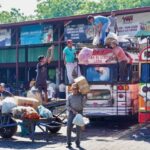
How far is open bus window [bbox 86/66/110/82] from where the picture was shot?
14.9m

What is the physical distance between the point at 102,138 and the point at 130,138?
0.82 m

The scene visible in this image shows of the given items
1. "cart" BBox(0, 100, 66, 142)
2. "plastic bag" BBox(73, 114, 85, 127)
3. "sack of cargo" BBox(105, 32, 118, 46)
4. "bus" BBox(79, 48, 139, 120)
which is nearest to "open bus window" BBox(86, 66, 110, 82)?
"bus" BBox(79, 48, 139, 120)

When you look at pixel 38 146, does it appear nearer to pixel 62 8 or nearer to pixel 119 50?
pixel 119 50

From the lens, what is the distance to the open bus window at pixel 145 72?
13.6 meters

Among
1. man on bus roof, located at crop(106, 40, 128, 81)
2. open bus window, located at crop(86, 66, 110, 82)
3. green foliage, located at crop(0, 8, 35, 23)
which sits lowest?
open bus window, located at crop(86, 66, 110, 82)

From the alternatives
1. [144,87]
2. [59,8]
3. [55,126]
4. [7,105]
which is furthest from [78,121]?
[59,8]

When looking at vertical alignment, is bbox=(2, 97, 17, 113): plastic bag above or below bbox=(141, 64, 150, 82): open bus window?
below

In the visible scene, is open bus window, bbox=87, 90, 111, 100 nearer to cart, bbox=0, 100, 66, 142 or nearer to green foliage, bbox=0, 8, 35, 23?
cart, bbox=0, 100, 66, 142

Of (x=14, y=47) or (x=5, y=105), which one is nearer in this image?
(x=5, y=105)

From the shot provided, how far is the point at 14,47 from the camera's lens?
29047 mm

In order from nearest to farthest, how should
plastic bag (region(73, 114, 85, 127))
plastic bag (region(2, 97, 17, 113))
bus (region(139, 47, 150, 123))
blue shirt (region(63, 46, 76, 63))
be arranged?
plastic bag (region(73, 114, 85, 127)) < plastic bag (region(2, 97, 17, 113)) < bus (region(139, 47, 150, 123)) < blue shirt (region(63, 46, 76, 63))

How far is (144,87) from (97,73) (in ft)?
6.78

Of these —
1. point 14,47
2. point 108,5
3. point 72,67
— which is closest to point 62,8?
point 108,5

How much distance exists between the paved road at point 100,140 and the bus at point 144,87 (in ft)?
1.75
